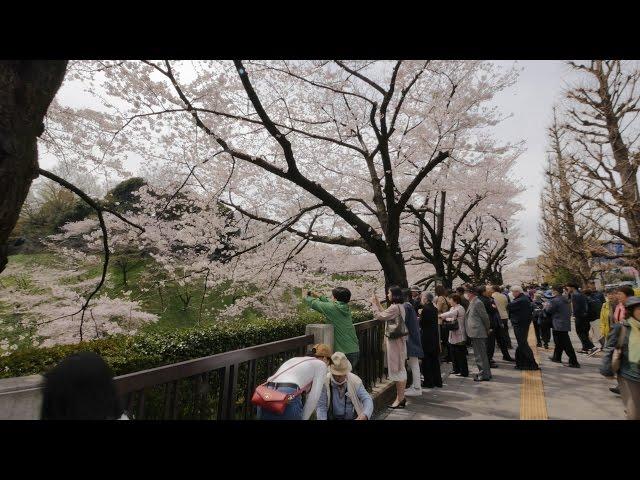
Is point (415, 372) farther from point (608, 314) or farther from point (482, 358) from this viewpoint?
point (608, 314)

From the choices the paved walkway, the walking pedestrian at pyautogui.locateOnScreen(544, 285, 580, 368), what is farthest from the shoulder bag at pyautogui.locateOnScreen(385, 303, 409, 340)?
the walking pedestrian at pyautogui.locateOnScreen(544, 285, 580, 368)

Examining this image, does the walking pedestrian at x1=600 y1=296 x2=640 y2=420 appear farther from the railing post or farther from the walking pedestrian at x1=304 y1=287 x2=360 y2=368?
the railing post

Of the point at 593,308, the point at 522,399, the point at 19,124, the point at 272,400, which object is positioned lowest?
the point at 522,399

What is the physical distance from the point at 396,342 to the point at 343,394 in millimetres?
2587

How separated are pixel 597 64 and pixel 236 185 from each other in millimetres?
11081

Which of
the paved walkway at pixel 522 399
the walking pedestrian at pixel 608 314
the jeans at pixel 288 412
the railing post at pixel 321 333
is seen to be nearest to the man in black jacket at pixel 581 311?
the walking pedestrian at pixel 608 314

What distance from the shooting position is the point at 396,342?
19.9 ft

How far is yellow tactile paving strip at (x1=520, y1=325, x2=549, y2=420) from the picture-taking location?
5340 mm

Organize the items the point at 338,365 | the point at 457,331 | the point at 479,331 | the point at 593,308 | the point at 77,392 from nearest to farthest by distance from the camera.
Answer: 1. the point at 77,392
2. the point at 338,365
3. the point at 479,331
4. the point at 457,331
5. the point at 593,308

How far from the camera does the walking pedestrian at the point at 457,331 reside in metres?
8.05

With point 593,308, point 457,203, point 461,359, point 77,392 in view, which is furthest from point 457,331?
point 457,203

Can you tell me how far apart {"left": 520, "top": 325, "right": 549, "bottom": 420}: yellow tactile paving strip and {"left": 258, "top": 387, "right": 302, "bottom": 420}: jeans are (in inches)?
145
